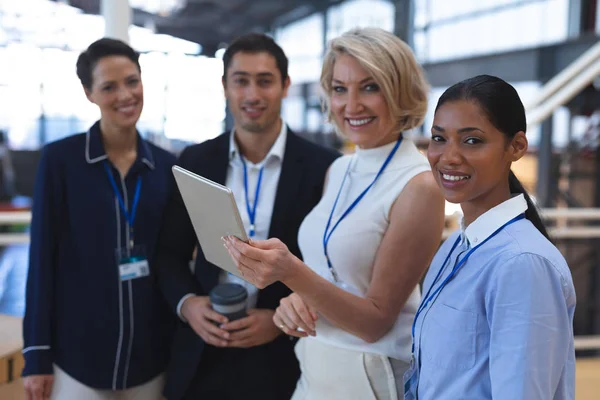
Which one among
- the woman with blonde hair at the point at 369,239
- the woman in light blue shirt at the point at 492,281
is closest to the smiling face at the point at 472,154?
the woman in light blue shirt at the point at 492,281

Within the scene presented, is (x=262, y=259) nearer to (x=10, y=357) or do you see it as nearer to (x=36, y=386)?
(x=36, y=386)

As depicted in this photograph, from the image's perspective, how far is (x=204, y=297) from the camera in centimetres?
162

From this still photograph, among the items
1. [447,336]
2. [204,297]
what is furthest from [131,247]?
[447,336]

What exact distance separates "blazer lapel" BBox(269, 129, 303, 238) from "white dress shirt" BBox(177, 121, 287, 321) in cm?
2

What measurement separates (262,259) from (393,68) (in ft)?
1.92

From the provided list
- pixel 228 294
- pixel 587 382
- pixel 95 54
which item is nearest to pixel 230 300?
pixel 228 294

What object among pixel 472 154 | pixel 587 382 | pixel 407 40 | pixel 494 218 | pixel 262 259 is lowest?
pixel 587 382

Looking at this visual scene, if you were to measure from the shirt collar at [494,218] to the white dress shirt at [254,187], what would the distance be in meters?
0.78

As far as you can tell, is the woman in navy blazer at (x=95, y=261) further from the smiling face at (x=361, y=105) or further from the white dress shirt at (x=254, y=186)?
the smiling face at (x=361, y=105)

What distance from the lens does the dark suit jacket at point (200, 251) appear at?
1641 millimetres

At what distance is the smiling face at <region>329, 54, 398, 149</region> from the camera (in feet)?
4.48

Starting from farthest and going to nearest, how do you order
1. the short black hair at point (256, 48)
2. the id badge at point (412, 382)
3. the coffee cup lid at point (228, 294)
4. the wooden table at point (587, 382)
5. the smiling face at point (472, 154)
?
1. the wooden table at point (587, 382)
2. the short black hair at point (256, 48)
3. the coffee cup lid at point (228, 294)
4. the id badge at point (412, 382)
5. the smiling face at point (472, 154)

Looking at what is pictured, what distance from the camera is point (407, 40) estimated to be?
5.53 meters

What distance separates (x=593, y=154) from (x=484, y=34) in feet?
13.1
